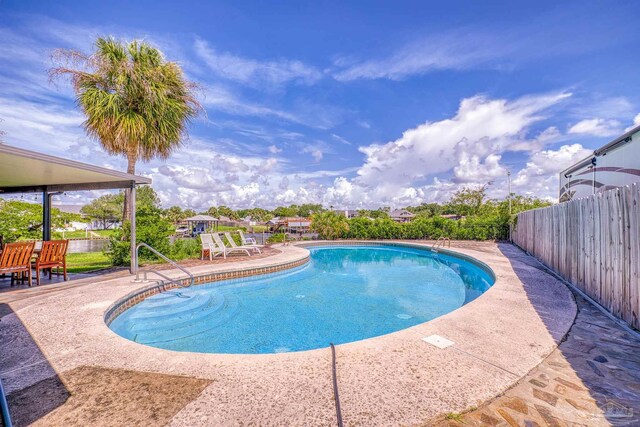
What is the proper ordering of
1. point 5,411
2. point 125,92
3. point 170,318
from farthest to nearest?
point 125,92 → point 170,318 → point 5,411

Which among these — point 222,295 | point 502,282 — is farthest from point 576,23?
point 222,295

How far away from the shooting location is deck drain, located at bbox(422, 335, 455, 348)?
3.01 metres

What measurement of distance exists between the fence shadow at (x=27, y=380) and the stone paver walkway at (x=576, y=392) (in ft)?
9.01

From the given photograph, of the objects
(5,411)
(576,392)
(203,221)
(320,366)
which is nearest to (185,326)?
(320,366)

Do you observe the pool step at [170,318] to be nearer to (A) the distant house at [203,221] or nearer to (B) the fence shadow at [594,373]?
(B) the fence shadow at [594,373]

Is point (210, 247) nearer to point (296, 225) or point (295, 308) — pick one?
point (295, 308)

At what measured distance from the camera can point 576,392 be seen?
7.16ft

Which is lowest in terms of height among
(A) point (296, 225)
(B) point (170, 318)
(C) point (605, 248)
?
(B) point (170, 318)

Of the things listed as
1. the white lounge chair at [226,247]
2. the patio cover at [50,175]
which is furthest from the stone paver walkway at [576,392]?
the white lounge chair at [226,247]

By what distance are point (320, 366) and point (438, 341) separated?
54.9 inches

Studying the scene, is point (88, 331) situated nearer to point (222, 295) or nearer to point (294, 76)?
point (222, 295)

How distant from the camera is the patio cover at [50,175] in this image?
15.0 feet

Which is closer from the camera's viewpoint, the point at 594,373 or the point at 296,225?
the point at 594,373

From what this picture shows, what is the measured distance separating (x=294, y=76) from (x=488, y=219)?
14.3 metres
